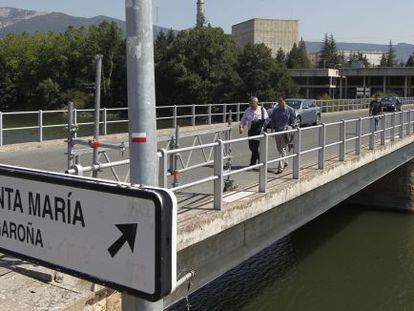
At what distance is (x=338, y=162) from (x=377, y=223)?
30.7ft

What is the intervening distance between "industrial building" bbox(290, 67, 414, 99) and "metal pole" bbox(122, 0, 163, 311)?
4996 inches

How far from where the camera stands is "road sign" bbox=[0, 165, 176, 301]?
6.33ft

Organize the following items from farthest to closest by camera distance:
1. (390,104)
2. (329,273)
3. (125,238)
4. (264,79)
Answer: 1. (264,79)
2. (390,104)
3. (329,273)
4. (125,238)

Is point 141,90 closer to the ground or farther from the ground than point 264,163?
farther from the ground

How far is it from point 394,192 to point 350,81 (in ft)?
407

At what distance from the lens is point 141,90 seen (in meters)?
2.47

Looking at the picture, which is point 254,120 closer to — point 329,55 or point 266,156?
point 266,156

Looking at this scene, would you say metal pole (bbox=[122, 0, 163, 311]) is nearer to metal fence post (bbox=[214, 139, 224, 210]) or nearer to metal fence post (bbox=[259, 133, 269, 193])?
metal fence post (bbox=[214, 139, 224, 210])

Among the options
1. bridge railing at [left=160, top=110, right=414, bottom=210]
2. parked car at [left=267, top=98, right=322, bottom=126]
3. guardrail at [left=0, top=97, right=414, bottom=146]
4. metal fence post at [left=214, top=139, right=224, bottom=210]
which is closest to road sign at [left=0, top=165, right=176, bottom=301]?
bridge railing at [left=160, top=110, right=414, bottom=210]

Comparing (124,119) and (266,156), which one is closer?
(266,156)

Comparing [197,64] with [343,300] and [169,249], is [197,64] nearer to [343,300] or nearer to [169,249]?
[343,300]

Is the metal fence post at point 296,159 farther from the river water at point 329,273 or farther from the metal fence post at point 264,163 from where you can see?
the river water at point 329,273

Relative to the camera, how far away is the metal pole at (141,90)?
2.42 m

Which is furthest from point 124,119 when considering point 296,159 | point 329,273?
point 296,159
